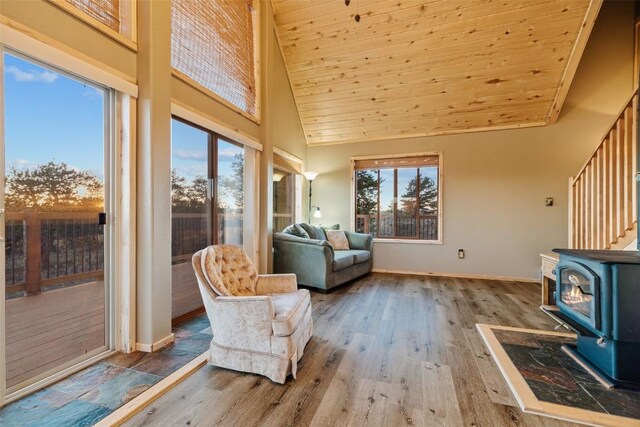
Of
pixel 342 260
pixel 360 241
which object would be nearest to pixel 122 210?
pixel 342 260

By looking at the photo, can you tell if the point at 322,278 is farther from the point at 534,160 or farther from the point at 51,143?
the point at 534,160

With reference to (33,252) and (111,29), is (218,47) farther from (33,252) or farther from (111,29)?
(33,252)

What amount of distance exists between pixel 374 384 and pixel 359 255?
271 cm

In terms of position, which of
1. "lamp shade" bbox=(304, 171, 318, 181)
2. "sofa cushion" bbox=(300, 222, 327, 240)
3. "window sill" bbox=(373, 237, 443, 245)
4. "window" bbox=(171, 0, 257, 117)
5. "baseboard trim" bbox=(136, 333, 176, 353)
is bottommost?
"baseboard trim" bbox=(136, 333, 176, 353)

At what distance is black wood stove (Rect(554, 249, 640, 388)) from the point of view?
1.64 metres

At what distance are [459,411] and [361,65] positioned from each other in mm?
4162

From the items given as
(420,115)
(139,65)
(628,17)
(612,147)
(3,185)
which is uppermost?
(628,17)

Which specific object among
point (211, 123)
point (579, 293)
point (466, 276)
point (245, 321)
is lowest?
point (466, 276)

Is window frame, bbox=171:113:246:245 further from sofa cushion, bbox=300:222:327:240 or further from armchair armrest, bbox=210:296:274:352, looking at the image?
sofa cushion, bbox=300:222:327:240

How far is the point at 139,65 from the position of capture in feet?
6.73

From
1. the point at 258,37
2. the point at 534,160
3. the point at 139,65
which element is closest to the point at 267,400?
the point at 139,65

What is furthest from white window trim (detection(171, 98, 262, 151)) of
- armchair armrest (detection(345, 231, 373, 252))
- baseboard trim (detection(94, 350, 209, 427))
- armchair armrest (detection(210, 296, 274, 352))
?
armchair armrest (detection(345, 231, 373, 252))

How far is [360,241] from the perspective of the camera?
15.8ft

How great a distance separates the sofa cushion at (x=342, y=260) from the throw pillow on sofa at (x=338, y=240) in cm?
44
